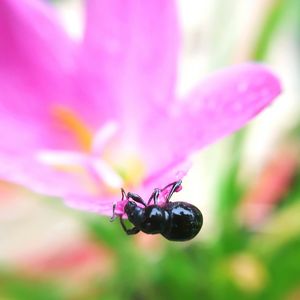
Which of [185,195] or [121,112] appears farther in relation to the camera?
[185,195]

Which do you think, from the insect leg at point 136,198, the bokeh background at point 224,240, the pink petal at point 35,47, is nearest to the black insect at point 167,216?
the insect leg at point 136,198

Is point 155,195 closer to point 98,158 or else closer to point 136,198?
point 136,198

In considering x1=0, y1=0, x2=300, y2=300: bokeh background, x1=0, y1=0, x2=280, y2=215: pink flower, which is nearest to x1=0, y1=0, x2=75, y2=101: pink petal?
x1=0, y1=0, x2=280, y2=215: pink flower

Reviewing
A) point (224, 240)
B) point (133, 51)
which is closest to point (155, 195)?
point (133, 51)

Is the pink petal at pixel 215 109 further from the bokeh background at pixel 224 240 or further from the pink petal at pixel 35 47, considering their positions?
→ the bokeh background at pixel 224 240

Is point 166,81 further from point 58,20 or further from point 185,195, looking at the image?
point 185,195

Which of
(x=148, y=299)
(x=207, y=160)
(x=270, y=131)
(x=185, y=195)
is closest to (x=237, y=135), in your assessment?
(x=207, y=160)
